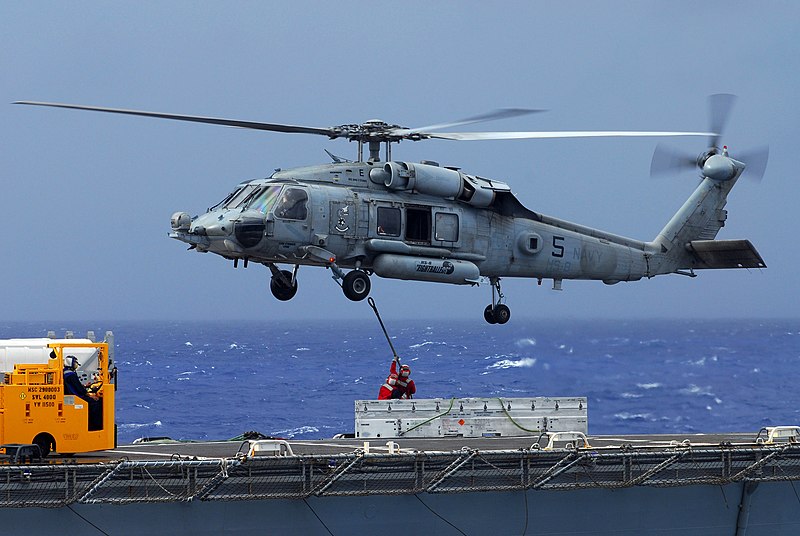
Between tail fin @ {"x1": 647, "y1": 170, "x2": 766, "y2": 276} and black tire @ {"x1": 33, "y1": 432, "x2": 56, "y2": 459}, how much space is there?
1430 cm

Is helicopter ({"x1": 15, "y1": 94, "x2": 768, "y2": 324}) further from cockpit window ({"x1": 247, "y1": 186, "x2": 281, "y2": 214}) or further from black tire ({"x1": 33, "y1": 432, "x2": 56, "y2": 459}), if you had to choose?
black tire ({"x1": 33, "y1": 432, "x2": 56, "y2": 459})

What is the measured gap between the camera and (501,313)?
86.9 ft

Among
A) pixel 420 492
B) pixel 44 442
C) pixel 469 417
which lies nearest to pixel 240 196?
pixel 44 442

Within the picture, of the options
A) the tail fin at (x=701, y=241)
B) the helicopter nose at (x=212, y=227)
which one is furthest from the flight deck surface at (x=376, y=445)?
the tail fin at (x=701, y=241)

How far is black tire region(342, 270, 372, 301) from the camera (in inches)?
930

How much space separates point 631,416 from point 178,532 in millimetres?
30891

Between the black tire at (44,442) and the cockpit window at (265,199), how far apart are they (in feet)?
18.5

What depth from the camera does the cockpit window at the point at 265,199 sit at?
2262cm

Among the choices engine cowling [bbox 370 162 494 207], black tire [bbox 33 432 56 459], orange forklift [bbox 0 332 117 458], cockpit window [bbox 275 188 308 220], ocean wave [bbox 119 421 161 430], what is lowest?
ocean wave [bbox 119 421 161 430]

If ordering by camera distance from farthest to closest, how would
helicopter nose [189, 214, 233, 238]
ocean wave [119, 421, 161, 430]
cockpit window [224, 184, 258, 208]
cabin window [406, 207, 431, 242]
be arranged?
ocean wave [119, 421, 161, 430]
cabin window [406, 207, 431, 242]
cockpit window [224, 184, 258, 208]
helicopter nose [189, 214, 233, 238]

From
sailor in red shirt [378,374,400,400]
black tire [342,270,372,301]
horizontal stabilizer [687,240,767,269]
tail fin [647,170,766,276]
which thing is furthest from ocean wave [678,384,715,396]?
black tire [342,270,372,301]

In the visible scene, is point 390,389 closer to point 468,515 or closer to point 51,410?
point 468,515

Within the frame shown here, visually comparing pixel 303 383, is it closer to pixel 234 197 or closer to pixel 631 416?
pixel 631 416

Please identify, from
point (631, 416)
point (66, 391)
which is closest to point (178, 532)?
point (66, 391)
